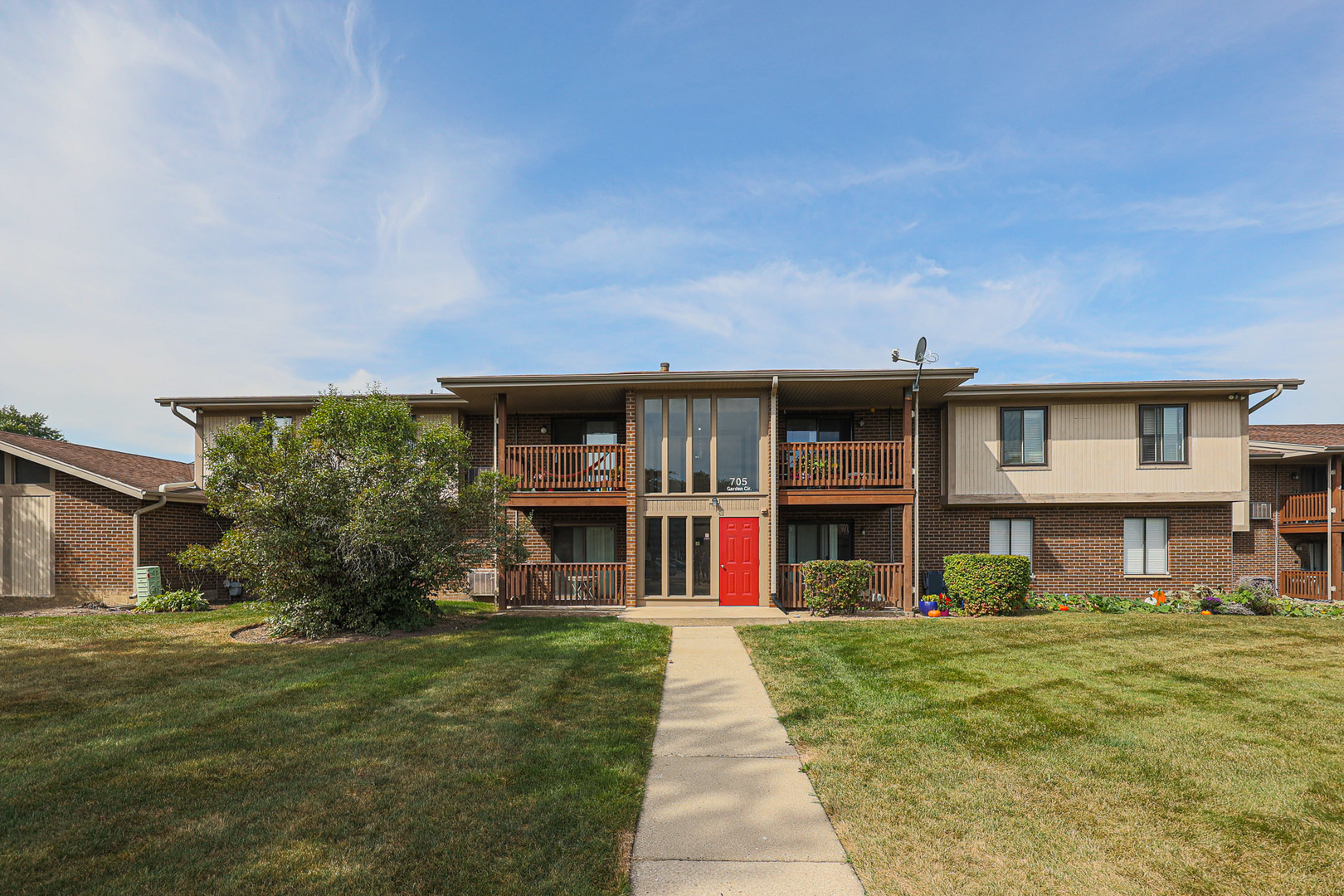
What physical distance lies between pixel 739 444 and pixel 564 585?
5.25m

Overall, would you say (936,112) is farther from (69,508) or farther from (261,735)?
(69,508)

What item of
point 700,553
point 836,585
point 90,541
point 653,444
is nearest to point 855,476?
point 836,585

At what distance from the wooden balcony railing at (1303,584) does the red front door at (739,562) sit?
14991mm

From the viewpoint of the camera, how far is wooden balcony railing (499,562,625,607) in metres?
14.7

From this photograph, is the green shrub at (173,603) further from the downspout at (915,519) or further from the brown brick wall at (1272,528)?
the brown brick wall at (1272,528)

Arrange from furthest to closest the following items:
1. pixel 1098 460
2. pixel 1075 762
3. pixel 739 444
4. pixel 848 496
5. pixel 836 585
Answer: pixel 1098 460 → pixel 739 444 → pixel 848 496 → pixel 836 585 → pixel 1075 762

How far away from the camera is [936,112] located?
13.1 m

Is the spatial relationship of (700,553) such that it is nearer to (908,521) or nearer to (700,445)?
(700,445)

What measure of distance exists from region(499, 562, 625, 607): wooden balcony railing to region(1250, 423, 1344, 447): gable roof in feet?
64.4

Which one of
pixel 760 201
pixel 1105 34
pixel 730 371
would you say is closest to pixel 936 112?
pixel 1105 34

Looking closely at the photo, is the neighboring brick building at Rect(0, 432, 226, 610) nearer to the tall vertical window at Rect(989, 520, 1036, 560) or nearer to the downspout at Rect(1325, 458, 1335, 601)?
the tall vertical window at Rect(989, 520, 1036, 560)

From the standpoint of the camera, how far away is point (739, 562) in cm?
1488

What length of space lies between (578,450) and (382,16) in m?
8.94

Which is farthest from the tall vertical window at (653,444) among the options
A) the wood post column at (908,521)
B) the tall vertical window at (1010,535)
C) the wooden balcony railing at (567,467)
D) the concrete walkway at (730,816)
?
the tall vertical window at (1010,535)
